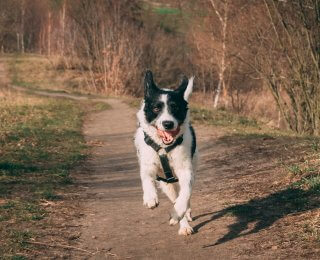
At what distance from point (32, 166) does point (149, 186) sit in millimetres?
4982

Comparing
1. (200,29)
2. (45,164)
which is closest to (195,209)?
(45,164)

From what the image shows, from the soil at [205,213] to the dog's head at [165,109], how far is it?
1253 mm

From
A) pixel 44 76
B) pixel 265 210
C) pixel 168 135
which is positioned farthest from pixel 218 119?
pixel 44 76

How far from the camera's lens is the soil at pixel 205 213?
590cm

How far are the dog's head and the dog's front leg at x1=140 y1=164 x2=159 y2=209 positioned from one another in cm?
38

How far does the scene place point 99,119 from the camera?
20.5 m

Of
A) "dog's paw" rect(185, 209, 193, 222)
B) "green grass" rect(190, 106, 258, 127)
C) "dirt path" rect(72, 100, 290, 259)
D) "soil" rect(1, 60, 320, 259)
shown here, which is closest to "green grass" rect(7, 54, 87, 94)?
"green grass" rect(190, 106, 258, 127)

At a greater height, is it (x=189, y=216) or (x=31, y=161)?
(x=189, y=216)

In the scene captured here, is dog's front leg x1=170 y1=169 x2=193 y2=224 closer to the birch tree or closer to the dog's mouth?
the dog's mouth

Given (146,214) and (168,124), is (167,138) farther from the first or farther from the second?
(146,214)

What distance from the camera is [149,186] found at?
20.5 feet

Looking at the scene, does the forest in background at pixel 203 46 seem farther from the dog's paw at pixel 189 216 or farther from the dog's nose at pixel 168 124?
the dog's nose at pixel 168 124

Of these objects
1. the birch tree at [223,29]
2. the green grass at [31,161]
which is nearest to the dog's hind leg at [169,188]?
the green grass at [31,161]

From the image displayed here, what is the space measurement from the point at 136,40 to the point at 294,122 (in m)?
18.7
